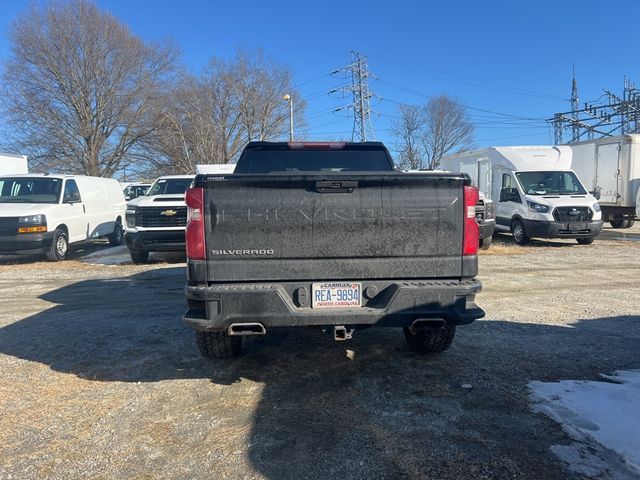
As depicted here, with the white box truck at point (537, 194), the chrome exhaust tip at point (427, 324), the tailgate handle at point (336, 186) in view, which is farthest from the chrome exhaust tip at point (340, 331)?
the white box truck at point (537, 194)

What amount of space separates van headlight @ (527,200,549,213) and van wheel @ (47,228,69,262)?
12508 mm

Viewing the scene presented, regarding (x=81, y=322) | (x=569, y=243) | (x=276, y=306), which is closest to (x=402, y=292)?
(x=276, y=306)

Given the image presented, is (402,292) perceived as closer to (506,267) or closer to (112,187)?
(506,267)

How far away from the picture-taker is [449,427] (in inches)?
130

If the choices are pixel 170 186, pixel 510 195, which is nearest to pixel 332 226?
pixel 170 186

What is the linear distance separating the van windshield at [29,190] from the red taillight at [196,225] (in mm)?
9989

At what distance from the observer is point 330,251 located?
11.5 ft

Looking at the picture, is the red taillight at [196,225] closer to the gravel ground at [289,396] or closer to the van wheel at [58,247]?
the gravel ground at [289,396]

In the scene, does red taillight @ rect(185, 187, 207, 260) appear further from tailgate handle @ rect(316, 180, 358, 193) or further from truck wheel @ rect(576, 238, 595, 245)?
truck wheel @ rect(576, 238, 595, 245)

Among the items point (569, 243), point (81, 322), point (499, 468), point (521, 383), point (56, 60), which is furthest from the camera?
point (56, 60)

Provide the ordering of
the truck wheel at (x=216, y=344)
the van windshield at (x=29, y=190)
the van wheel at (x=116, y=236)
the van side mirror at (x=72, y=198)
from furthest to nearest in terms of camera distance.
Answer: the van wheel at (x=116, y=236), the van side mirror at (x=72, y=198), the van windshield at (x=29, y=190), the truck wheel at (x=216, y=344)

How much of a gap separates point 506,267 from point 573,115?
3973 cm

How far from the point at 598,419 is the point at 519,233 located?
1158 cm

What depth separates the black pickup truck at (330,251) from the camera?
341 centimetres
